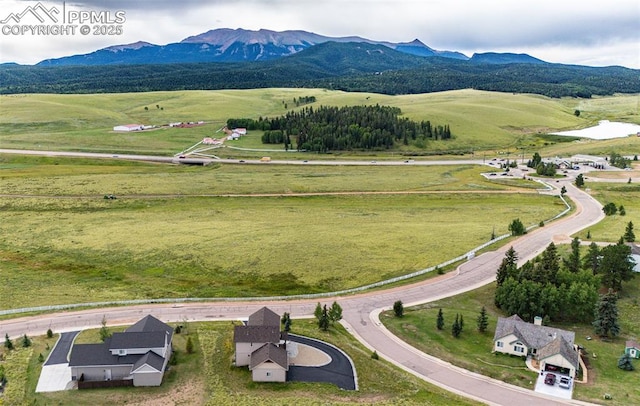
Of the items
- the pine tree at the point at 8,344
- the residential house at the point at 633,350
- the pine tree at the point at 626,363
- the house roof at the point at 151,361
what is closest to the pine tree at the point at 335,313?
the house roof at the point at 151,361

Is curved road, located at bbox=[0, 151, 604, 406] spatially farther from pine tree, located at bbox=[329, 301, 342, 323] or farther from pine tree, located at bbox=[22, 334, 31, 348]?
pine tree, located at bbox=[22, 334, 31, 348]

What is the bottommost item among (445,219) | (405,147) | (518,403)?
(518,403)

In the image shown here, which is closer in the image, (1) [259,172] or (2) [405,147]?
(1) [259,172]

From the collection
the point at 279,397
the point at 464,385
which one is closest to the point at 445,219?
the point at 464,385

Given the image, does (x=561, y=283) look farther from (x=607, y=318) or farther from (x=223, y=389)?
(x=223, y=389)

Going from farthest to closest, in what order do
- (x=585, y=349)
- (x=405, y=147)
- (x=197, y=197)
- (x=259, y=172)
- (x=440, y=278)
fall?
(x=405, y=147)
(x=259, y=172)
(x=197, y=197)
(x=440, y=278)
(x=585, y=349)

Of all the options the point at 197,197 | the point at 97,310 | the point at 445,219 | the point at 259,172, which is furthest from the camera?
the point at 259,172

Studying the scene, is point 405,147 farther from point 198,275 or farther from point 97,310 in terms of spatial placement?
point 97,310

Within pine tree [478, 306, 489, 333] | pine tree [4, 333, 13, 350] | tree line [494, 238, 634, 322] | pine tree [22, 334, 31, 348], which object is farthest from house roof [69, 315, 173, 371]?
tree line [494, 238, 634, 322]
